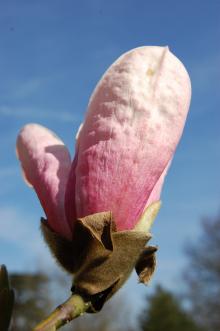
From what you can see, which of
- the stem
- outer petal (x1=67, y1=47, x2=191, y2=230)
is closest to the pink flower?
outer petal (x1=67, y1=47, x2=191, y2=230)

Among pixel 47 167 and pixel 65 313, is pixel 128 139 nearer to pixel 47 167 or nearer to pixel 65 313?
pixel 47 167

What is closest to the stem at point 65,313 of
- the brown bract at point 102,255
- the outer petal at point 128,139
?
the brown bract at point 102,255

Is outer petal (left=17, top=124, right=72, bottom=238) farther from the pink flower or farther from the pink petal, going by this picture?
the pink petal

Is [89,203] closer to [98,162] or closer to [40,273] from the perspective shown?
[98,162]

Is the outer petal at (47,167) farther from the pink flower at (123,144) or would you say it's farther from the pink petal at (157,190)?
the pink petal at (157,190)

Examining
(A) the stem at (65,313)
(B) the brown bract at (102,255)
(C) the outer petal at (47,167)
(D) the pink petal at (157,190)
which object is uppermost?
(C) the outer petal at (47,167)

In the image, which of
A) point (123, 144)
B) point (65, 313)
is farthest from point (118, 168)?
point (65, 313)

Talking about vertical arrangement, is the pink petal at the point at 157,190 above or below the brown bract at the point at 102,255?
above
